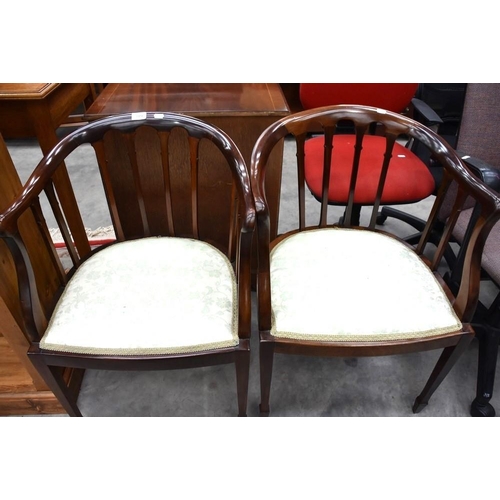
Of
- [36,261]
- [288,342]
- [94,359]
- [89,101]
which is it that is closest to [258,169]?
[288,342]

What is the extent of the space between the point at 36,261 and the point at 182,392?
2.05 feet

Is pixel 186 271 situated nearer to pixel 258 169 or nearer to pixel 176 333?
pixel 176 333

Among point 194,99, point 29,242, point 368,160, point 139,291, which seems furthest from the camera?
point 368,160

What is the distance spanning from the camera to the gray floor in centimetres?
118

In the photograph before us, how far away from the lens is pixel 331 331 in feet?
2.77

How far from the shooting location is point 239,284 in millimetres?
833

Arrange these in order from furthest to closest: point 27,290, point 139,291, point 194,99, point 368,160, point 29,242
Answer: point 368,160 → point 194,99 → point 29,242 → point 139,291 → point 27,290

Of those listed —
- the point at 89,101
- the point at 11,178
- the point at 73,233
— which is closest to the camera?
the point at 11,178

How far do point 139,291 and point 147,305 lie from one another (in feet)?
0.17

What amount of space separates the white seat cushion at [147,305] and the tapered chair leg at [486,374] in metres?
0.88

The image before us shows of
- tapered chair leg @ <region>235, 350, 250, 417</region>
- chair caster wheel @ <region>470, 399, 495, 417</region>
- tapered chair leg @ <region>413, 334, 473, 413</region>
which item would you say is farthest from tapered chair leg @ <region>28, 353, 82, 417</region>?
chair caster wheel @ <region>470, 399, 495, 417</region>

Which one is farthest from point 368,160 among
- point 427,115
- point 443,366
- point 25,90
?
point 25,90

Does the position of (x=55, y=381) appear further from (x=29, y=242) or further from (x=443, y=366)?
(x=443, y=366)

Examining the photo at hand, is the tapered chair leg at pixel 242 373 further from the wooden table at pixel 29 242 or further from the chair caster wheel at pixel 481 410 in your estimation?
the chair caster wheel at pixel 481 410
